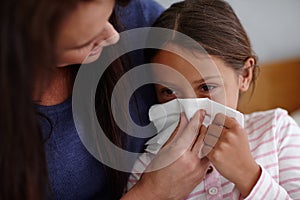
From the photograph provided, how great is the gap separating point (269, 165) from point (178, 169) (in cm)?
22

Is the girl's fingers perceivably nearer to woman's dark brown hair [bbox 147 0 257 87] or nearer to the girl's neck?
woman's dark brown hair [bbox 147 0 257 87]

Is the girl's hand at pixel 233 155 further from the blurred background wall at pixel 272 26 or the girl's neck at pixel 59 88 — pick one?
the blurred background wall at pixel 272 26

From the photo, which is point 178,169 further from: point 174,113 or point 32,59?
point 32,59

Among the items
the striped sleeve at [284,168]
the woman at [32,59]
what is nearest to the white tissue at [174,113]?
the striped sleeve at [284,168]

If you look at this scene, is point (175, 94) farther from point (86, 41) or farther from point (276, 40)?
point (276, 40)

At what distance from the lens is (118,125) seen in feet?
3.22

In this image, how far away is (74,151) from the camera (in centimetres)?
95

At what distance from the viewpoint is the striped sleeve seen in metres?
0.91

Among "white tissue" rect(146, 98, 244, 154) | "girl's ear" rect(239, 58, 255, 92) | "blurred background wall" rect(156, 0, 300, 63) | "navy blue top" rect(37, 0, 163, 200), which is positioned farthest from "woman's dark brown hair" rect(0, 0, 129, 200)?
"blurred background wall" rect(156, 0, 300, 63)

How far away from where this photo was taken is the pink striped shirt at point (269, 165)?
0.92 metres

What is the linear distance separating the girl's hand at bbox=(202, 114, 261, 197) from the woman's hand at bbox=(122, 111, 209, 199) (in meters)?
0.02

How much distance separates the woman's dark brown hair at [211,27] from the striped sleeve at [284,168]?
0.17 metres

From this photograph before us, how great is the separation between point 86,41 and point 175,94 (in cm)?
34

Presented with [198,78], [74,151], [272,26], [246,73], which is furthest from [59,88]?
[272,26]
